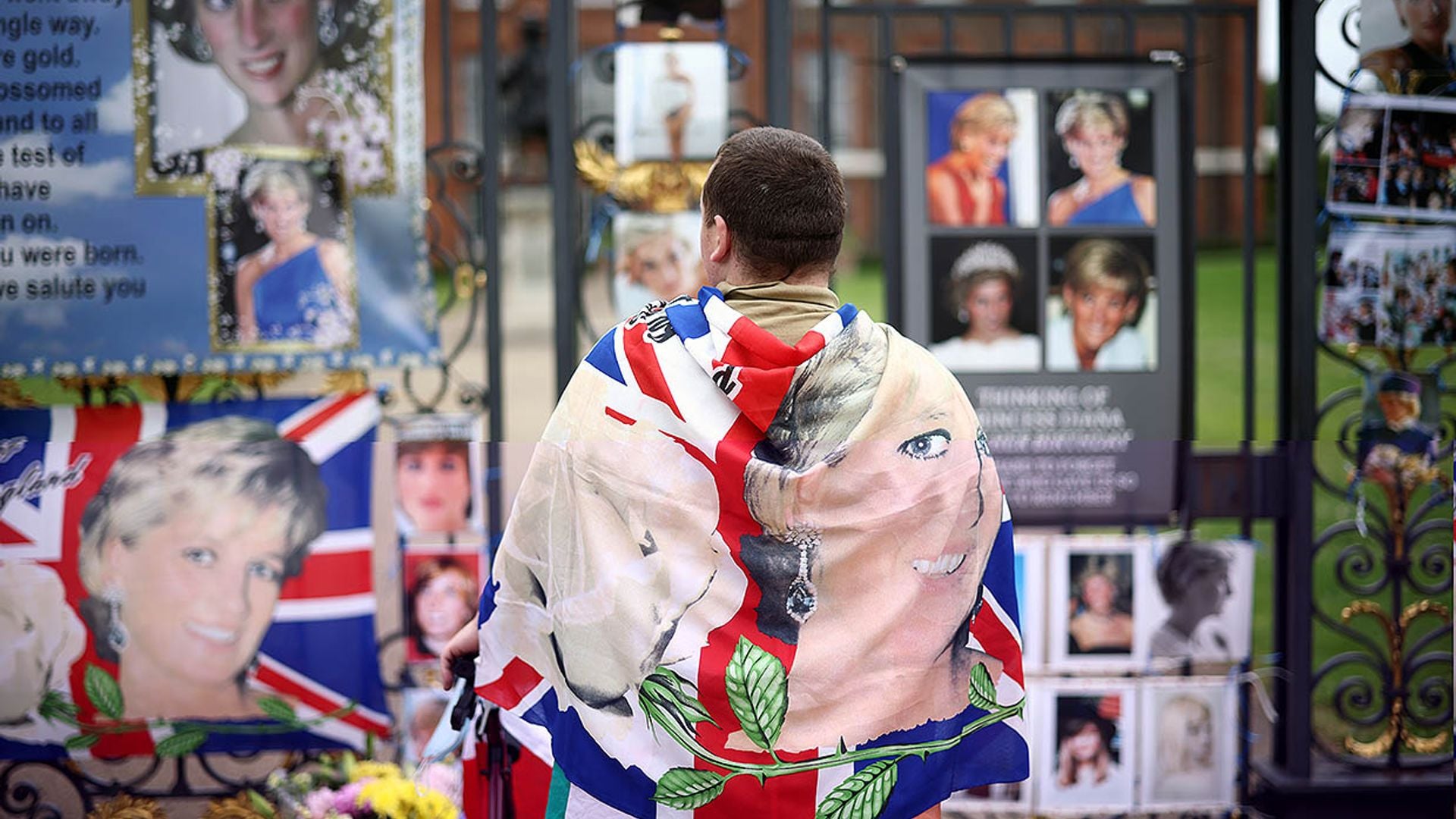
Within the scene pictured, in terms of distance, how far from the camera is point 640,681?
235 cm

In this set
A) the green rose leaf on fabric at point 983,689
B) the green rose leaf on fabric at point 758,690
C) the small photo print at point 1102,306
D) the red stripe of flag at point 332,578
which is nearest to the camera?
the green rose leaf on fabric at point 758,690

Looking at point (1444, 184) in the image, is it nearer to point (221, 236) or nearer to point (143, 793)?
point (221, 236)

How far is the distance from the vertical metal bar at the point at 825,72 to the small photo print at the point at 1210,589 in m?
1.60

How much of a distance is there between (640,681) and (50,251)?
246 centimetres

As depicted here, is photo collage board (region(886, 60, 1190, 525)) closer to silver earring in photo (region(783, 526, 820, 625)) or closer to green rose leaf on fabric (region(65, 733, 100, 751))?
silver earring in photo (region(783, 526, 820, 625))

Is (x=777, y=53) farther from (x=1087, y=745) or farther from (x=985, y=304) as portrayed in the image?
(x=1087, y=745)

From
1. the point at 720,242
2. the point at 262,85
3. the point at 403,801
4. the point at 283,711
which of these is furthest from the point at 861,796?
the point at 262,85

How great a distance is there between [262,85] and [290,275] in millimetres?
532

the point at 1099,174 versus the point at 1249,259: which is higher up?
the point at 1099,174

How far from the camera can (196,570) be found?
3.94 meters

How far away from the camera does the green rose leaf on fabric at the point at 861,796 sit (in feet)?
7.72

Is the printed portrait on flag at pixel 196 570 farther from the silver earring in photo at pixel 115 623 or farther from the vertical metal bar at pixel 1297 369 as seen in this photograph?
the vertical metal bar at pixel 1297 369

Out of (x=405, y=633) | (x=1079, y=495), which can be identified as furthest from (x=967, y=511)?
(x=405, y=633)

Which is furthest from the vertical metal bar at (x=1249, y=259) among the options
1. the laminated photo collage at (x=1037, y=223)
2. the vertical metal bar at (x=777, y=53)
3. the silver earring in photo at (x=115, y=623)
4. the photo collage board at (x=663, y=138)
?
the silver earring in photo at (x=115, y=623)
